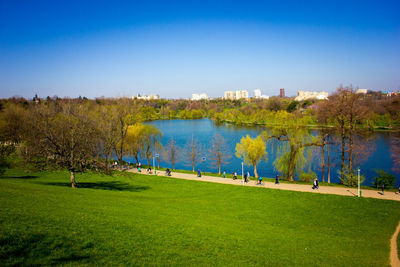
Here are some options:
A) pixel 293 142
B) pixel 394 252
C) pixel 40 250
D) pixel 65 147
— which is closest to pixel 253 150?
pixel 293 142

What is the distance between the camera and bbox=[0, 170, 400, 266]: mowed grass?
748 centimetres

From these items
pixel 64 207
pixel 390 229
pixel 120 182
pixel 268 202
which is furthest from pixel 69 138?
pixel 390 229

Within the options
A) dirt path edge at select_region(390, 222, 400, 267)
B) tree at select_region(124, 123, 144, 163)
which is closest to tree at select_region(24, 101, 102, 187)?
tree at select_region(124, 123, 144, 163)

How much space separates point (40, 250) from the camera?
689 centimetres

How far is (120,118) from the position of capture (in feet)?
110

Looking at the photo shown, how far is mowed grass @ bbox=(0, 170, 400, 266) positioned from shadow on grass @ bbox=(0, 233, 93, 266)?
2cm

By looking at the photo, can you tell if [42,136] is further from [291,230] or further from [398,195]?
[398,195]

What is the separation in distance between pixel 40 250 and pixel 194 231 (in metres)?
5.83

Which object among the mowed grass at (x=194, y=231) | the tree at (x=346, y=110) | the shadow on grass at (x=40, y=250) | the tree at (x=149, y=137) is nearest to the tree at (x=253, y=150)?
the tree at (x=346, y=110)

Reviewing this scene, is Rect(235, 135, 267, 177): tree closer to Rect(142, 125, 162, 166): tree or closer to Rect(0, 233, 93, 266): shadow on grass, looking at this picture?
Rect(142, 125, 162, 166): tree

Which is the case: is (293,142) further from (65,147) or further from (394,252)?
(65,147)

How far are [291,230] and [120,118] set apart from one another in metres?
26.6

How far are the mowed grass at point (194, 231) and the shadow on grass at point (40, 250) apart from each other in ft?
0.07

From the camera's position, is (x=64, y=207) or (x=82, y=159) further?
(x=82, y=159)
